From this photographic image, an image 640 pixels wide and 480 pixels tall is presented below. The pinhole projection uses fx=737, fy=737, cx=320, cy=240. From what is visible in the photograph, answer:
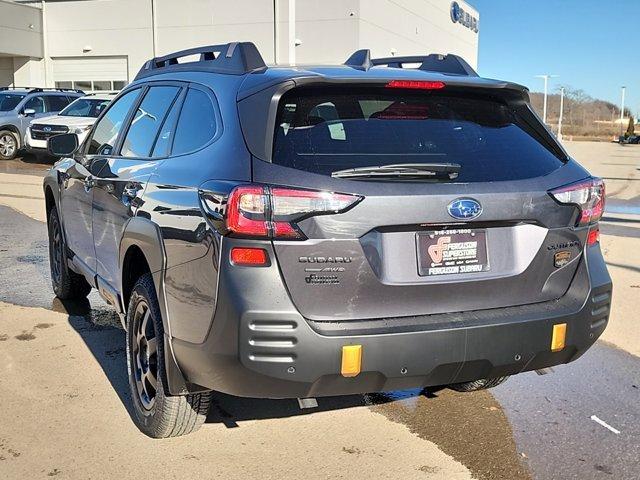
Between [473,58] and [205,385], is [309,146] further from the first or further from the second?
[473,58]

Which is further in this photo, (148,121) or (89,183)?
(89,183)

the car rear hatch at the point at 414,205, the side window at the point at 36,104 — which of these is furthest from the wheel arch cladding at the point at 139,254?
the side window at the point at 36,104

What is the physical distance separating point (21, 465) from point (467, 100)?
8.94ft

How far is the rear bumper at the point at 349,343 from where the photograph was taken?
288cm

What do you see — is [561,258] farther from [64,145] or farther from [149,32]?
[149,32]

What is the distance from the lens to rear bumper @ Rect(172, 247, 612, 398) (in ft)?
9.43

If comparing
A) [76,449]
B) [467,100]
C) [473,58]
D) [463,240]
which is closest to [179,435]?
[76,449]

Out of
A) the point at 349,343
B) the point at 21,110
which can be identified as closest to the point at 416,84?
the point at 349,343

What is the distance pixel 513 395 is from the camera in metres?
4.46

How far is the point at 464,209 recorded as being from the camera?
3.07m

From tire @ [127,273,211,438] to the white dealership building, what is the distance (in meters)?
31.9

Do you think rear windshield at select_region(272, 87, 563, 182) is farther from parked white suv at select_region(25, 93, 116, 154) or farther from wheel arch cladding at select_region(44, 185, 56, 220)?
parked white suv at select_region(25, 93, 116, 154)

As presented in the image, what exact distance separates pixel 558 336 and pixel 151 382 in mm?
1983

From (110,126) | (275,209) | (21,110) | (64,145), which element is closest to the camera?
(275,209)
